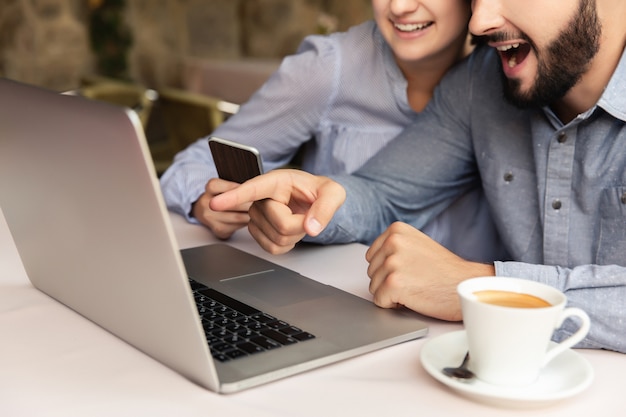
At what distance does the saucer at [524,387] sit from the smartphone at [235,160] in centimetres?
41

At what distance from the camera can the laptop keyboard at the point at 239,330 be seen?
969 mm

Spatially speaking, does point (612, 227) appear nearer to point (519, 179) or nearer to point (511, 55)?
point (519, 179)

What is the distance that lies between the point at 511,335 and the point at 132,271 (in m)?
0.39

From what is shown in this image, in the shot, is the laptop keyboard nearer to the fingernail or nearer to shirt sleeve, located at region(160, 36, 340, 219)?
the fingernail

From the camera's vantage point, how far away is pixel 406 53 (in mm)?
1666

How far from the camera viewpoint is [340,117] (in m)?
1.88

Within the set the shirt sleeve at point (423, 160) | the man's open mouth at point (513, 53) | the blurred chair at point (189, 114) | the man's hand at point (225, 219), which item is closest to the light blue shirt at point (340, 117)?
the shirt sleeve at point (423, 160)

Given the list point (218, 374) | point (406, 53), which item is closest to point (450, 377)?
point (218, 374)

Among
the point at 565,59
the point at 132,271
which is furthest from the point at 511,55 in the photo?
the point at 132,271

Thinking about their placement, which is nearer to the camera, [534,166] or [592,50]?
[592,50]

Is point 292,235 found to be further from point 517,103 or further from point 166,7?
point 166,7

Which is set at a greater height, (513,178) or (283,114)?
(283,114)

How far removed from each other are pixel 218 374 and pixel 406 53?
3.05ft

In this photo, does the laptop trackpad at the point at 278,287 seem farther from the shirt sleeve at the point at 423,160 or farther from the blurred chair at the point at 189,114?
the blurred chair at the point at 189,114
